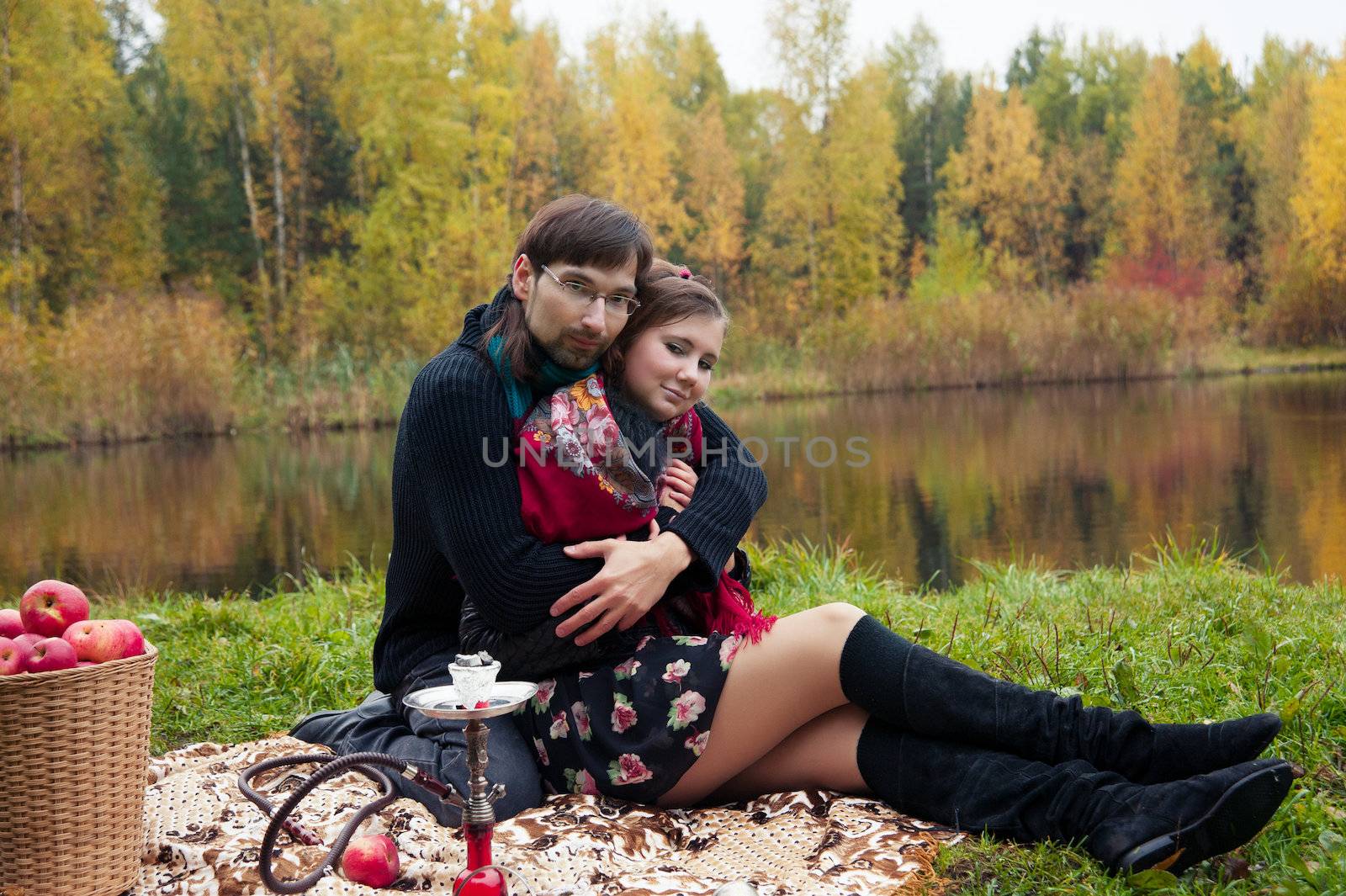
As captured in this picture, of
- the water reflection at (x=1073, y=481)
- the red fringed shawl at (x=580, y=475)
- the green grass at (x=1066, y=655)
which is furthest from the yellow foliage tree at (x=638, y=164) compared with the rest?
the red fringed shawl at (x=580, y=475)

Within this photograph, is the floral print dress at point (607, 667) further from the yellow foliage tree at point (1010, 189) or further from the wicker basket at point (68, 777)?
the yellow foliage tree at point (1010, 189)

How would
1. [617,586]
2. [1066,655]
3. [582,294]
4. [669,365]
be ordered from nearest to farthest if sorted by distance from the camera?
[617,586] < [582,294] < [669,365] < [1066,655]

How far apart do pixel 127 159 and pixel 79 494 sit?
15427mm

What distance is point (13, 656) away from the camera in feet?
5.94

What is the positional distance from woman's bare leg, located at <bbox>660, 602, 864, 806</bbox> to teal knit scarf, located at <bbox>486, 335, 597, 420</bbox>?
2.00 feet

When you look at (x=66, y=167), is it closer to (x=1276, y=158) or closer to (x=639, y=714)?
(x=639, y=714)

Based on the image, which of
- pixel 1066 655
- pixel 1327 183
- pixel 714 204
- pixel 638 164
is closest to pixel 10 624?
pixel 1066 655

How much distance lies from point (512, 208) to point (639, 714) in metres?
21.8

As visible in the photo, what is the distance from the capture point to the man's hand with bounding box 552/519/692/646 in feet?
6.77

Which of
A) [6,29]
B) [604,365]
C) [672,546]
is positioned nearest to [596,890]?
[672,546]

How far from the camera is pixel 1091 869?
6.08 ft

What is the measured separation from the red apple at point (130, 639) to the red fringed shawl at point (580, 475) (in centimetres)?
69

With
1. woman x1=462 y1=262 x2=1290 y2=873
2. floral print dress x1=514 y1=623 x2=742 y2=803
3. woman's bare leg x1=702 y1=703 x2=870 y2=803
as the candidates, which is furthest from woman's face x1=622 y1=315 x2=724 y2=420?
woman's bare leg x1=702 y1=703 x2=870 y2=803

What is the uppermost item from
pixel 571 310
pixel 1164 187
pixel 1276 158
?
pixel 1276 158
